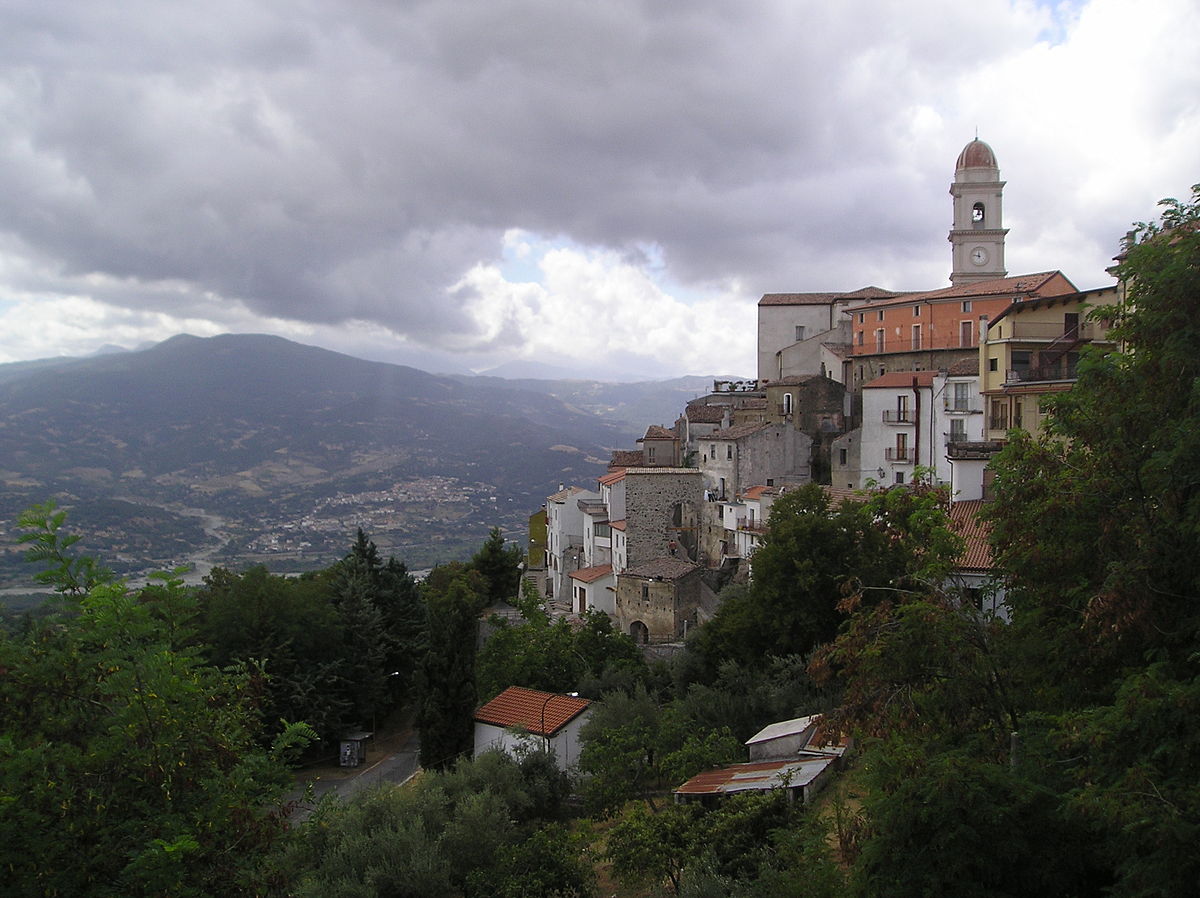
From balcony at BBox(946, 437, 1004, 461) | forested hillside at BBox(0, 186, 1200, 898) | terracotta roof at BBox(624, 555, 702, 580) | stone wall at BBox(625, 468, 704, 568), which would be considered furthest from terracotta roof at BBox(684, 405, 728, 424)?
forested hillside at BBox(0, 186, 1200, 898)

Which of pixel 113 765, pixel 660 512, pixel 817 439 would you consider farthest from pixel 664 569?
pixel 113 765

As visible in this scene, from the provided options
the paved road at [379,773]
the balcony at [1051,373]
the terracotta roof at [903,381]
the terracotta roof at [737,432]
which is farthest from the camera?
the terracotta roof at [737,432]

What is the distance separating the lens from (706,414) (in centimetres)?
5044

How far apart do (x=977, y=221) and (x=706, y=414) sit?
956 inches

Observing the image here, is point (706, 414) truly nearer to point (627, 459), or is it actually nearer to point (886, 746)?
point (627, 459)

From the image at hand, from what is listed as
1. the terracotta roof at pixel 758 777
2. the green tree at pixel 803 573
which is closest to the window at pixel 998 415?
the green tree at pixel 803 573

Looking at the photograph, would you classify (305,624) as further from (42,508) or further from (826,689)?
(42,508)

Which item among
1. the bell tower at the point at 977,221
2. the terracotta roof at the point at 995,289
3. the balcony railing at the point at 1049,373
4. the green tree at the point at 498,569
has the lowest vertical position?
the green tree at the point at 498,569

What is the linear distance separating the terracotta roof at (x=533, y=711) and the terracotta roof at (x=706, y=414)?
25.4 meters

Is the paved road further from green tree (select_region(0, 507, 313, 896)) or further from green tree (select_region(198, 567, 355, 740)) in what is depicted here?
green tree (select_region(0, 507, 313, 896))

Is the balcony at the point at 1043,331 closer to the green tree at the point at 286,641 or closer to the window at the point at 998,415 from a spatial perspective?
the window at the point at 998,415

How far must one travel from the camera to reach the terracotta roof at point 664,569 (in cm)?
3659

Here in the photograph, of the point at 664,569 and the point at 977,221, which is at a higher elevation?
the point at 977,221

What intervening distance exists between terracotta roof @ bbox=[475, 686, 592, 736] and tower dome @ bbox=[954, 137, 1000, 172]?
47.9 metres
